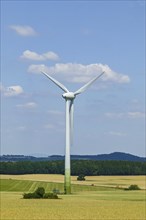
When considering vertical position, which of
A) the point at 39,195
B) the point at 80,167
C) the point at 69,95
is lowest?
the point at 80,167

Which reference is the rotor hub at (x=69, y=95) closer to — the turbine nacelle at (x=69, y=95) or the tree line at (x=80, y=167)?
the turbine nacelle at (x=69, y=95)

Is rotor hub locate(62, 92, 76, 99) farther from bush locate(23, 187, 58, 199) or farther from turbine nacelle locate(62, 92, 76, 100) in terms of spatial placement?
bush locate(23, 187, 58, 199)

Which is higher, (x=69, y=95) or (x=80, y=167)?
(x=69, y=95)

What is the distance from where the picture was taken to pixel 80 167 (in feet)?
634

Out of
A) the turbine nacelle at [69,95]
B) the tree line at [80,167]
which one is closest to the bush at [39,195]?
the turbine nacelle at [69,95]

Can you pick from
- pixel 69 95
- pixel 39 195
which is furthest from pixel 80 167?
pixel 39 195

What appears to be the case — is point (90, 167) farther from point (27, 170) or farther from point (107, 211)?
point (107, 211)

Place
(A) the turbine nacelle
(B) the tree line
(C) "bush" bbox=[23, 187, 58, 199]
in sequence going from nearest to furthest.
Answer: (C) "bush" bbox=[23, 187, 58, 199] → (A) the turbine nacelle → (B) the tree line

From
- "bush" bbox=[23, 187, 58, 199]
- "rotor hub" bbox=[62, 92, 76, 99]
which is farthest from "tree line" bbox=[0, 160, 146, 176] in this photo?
"bush" bbox=[23, 187, 58, 199]

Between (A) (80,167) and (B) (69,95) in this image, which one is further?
(A) (80,167)

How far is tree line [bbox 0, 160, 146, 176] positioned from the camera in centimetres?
19050

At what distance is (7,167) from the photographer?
19012cm

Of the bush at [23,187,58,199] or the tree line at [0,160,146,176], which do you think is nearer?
the bush at [23,187,58,199]

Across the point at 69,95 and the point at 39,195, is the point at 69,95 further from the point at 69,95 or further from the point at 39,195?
the point at 39,195
